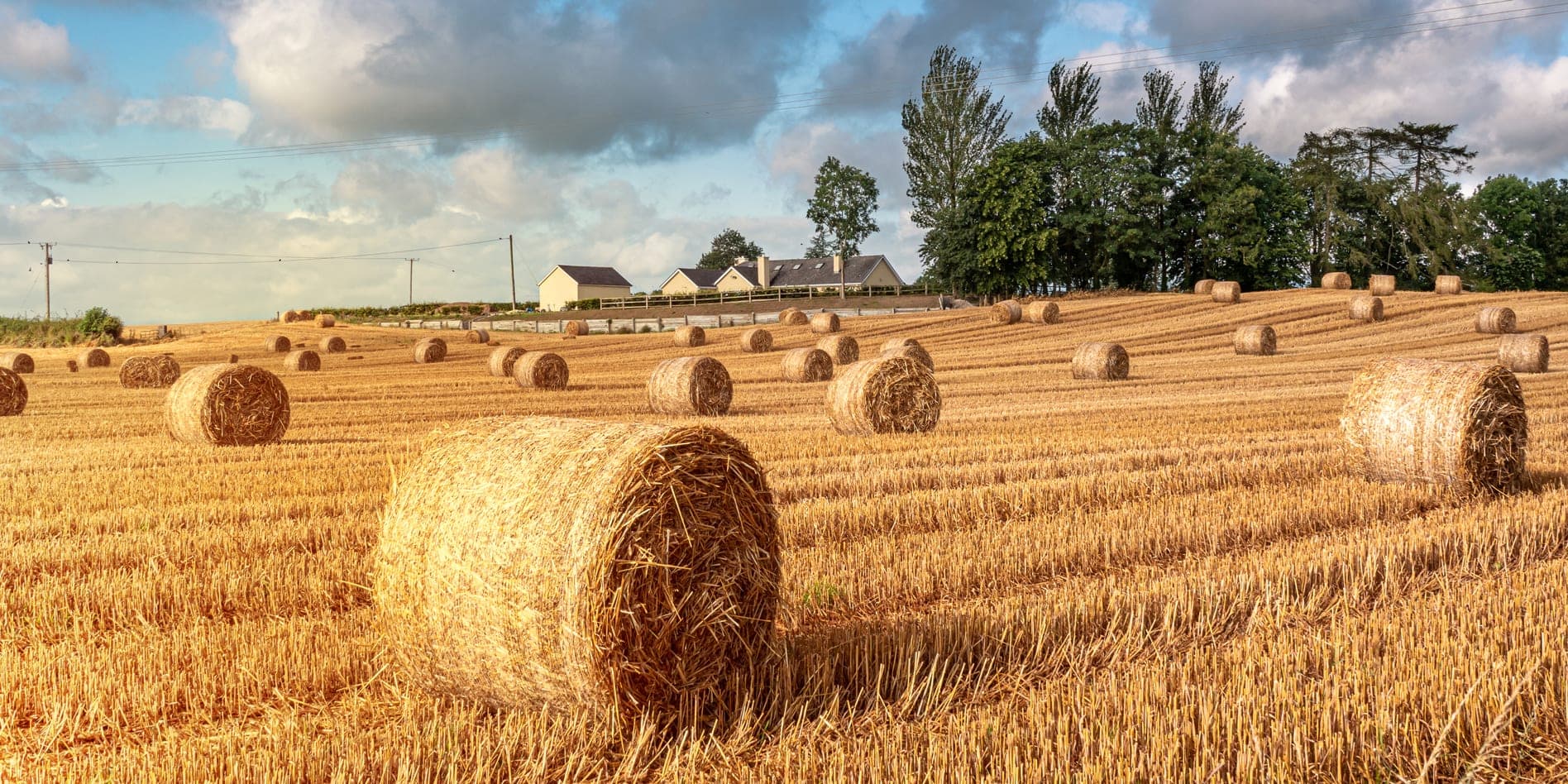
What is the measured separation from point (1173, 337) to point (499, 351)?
67.6ft

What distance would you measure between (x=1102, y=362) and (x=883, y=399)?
455 inches

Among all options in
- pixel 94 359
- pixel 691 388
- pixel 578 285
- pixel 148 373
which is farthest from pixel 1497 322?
pixel 578 285

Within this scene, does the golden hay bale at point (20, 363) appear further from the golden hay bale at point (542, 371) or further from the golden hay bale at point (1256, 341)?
the golden hay bale at point (1256, 341)

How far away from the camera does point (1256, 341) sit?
98.4 ft

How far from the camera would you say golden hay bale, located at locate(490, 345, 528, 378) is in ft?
92.5

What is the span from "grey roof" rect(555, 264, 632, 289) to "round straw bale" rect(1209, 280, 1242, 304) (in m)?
53.7

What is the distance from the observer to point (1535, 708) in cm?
431

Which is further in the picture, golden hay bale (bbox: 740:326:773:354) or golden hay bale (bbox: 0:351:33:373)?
golden hay bale (bbox: 740:326:773:354)

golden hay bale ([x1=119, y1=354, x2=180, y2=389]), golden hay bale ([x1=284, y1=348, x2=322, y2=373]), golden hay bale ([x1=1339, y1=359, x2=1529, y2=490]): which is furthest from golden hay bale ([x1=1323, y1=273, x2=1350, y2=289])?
golden hay bale ([x1=119, y1=354, x2=180, y2=389])

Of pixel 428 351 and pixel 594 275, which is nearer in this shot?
pixel 428 351

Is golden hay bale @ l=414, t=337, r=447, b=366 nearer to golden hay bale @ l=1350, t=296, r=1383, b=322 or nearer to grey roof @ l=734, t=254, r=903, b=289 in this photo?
golden hay bale @ l=1350, t=296, r=1383, b=322

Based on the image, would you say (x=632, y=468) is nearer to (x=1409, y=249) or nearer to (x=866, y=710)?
(x=866, y=710)

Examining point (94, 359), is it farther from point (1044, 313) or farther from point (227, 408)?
point (1044, 313)

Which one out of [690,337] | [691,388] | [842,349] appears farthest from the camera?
[690,337]
